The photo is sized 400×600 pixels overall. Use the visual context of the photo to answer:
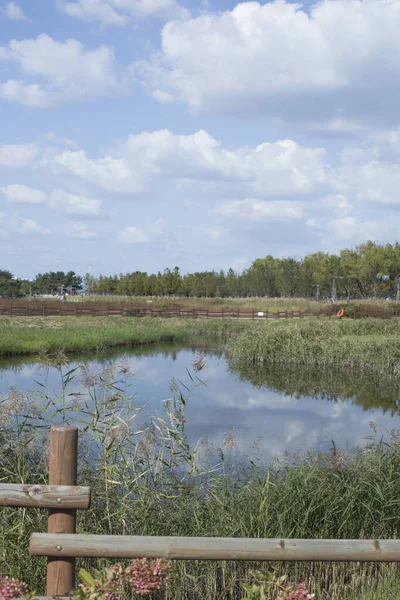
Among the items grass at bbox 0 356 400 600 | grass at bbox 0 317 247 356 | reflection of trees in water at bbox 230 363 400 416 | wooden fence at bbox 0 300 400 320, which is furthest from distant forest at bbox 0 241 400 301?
grass at bbox 0 356 400 600

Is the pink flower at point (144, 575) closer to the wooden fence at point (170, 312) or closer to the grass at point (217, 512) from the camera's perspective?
the grass at point (217, 512)

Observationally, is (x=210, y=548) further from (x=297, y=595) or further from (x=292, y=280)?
(x=292, y=280)

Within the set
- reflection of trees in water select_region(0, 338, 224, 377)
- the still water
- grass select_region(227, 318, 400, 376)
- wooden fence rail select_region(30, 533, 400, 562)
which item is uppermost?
wooden fence rail select_region(30, 533, 400, 562)

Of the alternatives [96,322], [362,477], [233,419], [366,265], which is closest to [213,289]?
[366,265]

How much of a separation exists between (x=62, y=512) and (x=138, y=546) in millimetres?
449

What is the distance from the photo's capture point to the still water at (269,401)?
468 inches

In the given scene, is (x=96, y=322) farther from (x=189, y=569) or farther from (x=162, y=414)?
(x=189, y=569)

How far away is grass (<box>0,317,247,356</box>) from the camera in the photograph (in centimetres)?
2580

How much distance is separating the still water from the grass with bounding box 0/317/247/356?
2316 millimetres

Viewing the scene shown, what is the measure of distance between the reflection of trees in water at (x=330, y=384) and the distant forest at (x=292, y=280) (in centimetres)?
4324

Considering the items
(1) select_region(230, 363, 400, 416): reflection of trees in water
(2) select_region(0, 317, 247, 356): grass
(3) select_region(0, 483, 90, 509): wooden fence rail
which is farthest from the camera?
(2) select_region(0, 317, 247, 356): grass

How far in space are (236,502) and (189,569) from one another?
0.89 meters

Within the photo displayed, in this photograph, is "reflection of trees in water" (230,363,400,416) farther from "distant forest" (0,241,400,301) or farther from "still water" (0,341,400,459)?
"distant forest" (0,241,400,301)

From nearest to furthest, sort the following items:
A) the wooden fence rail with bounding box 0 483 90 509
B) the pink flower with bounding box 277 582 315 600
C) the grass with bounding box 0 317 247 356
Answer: the pink flower with bounding box 277 582 315 600, the wooden fence rail with bounding box 0 483 90 509, the grass with bounding box 0 317 247 356
